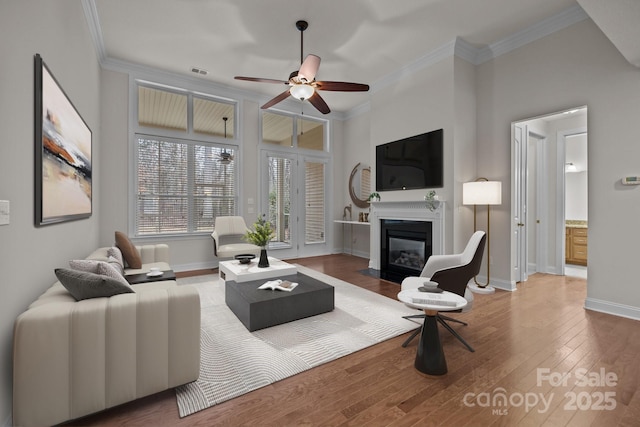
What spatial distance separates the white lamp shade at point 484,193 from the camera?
3.80 metres

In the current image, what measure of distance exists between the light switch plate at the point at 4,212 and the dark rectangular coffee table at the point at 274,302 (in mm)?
1721

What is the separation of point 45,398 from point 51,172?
1.52 metres

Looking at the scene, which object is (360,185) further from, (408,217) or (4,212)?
(4,212)

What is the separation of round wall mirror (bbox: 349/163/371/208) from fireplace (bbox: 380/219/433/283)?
1.50m

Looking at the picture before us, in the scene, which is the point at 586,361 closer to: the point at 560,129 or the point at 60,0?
the point at 560,129

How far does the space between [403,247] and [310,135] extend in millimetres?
3540

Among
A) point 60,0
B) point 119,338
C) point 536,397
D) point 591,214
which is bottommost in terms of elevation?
point 536,397

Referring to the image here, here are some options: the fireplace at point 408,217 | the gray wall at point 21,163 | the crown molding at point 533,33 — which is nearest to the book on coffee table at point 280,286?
the gray wall at point 21,163

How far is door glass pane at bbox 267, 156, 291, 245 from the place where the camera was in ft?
20.6

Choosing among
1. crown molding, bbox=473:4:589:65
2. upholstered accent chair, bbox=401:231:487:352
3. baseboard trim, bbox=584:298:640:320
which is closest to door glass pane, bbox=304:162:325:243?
crown molding, bbox=473:4:589:65

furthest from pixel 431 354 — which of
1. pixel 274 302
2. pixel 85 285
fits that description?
pixel 85 285

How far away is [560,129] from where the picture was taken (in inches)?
191

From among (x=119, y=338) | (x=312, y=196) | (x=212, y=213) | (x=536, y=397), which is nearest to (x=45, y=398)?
(x=119, y=338)

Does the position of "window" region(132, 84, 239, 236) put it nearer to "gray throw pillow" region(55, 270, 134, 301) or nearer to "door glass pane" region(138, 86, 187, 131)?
"door glass pane" region(138, 86, 187, 131)
